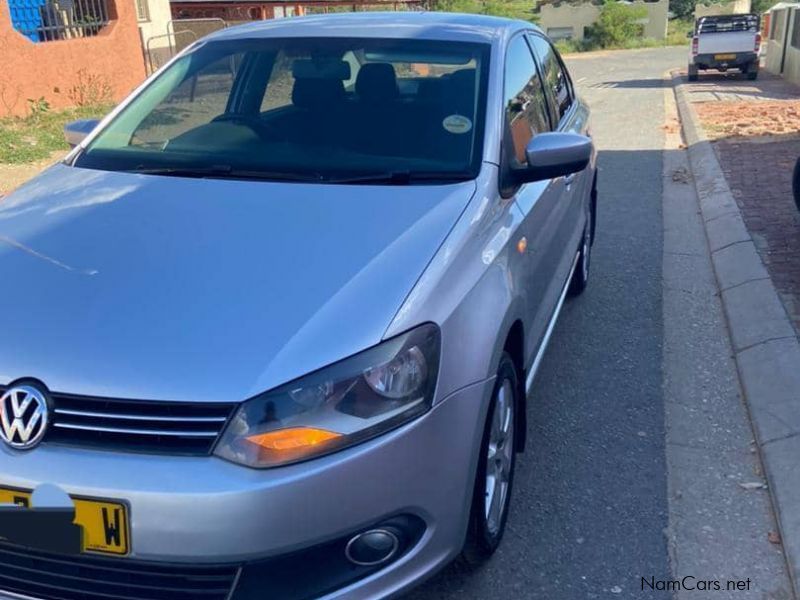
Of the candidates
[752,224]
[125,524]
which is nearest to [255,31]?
[125,524]

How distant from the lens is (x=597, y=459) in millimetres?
3666

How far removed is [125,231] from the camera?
283cm

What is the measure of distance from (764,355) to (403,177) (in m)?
2.40

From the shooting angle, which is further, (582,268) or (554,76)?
(582,268)

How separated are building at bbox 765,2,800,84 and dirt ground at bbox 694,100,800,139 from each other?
499cm

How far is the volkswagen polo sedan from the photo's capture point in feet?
6.88

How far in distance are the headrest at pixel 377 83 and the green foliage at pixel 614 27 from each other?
4532 cm

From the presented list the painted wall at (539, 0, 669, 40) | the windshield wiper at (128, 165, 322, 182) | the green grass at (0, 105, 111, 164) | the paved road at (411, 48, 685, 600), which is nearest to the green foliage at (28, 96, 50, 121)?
the green grass at (0, 105, 111, 164)

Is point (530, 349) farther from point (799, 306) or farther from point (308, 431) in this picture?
point (799, 306)

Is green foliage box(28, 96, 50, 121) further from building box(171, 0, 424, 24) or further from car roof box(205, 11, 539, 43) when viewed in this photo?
building box(171, 0, 424, 24)

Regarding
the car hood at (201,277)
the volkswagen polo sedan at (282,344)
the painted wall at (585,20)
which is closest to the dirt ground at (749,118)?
the volkswagen polo sedan at (282,344)

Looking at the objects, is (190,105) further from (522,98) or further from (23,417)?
(23,417)

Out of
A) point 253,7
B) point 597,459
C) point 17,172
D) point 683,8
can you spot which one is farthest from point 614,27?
point 597,459

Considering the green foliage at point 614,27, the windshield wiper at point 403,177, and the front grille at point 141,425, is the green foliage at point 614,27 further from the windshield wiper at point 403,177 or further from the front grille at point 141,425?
the front grille at point 141,425
